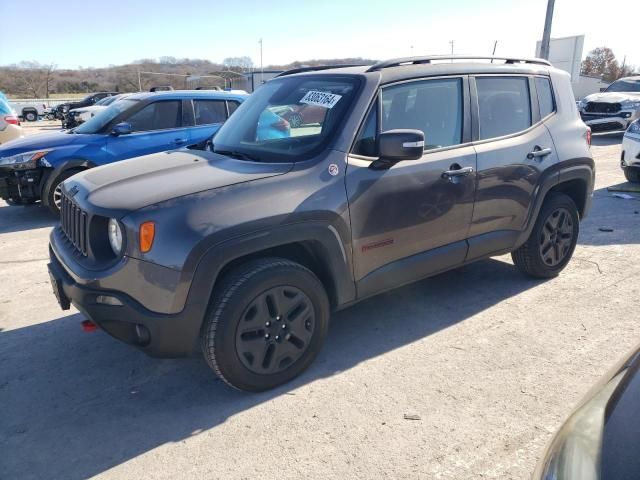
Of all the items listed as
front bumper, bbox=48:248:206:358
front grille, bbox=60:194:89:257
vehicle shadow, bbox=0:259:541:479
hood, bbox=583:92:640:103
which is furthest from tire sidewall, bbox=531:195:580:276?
hood, bbox=583:92:640:103

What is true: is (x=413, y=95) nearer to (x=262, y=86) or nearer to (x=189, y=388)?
(x=262, y=86)

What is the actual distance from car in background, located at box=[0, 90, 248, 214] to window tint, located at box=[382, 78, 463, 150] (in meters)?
4.08

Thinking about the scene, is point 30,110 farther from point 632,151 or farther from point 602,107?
point 632,151

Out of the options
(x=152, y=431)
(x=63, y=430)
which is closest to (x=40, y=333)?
(x=63, y=430)

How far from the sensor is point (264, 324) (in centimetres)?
298

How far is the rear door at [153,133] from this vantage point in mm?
7371

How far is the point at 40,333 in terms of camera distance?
396cm

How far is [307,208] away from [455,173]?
1.29 m

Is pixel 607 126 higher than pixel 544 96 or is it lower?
lower

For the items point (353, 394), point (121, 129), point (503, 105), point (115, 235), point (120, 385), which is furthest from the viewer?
point (121, 129)

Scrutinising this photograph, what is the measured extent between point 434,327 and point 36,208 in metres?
7.17

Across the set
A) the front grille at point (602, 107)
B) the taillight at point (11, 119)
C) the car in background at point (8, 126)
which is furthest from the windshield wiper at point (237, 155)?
the front grille at point (602, 107)

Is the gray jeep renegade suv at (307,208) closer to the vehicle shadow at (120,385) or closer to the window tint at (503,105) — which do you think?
the window tint at (503,105)

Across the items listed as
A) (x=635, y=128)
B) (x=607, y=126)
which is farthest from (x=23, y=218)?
(x=607, y=126)
